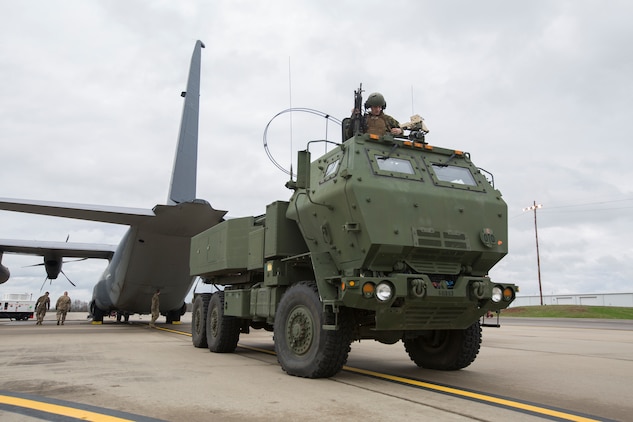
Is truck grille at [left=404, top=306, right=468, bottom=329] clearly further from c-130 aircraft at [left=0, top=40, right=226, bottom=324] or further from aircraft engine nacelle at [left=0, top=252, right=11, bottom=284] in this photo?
aircraft engine nacelle at [left=0, top=252, right=11, bottom=284]

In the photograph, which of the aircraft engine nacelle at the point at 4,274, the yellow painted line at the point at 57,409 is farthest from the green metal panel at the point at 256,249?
the aircraft engine nacelle at the point at 4,274

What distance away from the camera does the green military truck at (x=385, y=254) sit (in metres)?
6.32

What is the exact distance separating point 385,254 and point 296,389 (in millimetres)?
1881

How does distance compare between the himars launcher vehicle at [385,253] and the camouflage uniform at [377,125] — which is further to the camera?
the camouflage uniform at [377,125]

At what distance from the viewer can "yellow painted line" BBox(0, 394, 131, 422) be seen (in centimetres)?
423

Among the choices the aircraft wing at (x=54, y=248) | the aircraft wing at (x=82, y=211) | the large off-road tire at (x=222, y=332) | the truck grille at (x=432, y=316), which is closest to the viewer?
the truck grille at (x=432, y=316)

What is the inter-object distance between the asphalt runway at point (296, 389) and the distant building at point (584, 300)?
37.5 metres

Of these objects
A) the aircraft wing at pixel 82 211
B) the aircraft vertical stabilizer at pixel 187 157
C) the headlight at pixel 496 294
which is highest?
Result: the aircraft vertical stabilizer at pixel 187 157

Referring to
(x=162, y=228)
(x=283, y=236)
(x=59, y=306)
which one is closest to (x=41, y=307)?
(x=59, y=306)

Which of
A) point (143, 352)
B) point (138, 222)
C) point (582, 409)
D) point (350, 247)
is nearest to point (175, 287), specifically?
point (138, 222)

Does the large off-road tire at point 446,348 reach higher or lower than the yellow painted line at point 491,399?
higher

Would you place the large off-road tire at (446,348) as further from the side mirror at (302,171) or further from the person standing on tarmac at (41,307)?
the person standing on tarmac at (41,307)

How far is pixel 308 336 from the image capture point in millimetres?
6797

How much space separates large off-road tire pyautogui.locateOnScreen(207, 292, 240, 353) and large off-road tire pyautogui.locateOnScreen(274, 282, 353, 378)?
10.8 feet
